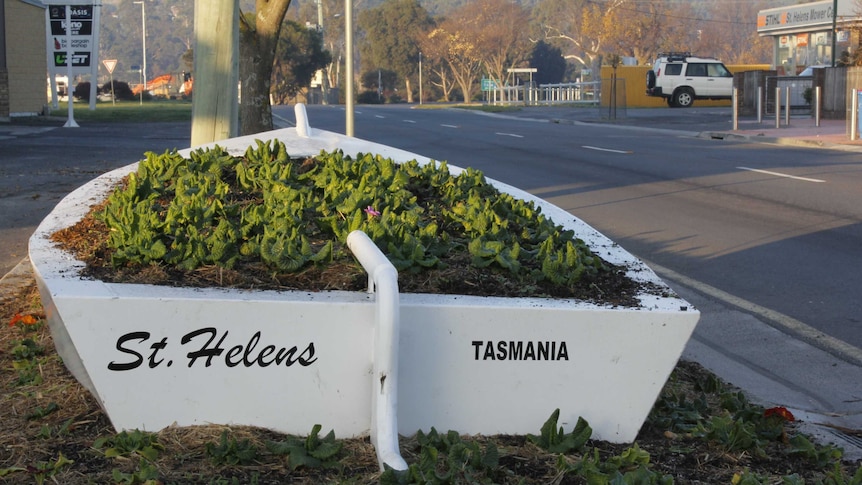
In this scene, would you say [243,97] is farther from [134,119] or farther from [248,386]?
[134,119]

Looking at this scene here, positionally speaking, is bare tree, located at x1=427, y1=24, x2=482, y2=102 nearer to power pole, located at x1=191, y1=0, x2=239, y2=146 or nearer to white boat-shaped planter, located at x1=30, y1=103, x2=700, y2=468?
power pole, located at x1=191, y1=0, x2=239, y2=146

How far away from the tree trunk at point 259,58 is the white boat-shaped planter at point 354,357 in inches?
376

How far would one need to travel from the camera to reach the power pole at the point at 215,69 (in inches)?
311

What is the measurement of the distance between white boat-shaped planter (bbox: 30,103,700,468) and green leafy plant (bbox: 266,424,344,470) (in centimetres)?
15

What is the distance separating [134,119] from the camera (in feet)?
108

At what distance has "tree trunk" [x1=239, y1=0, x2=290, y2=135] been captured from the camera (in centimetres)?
1279

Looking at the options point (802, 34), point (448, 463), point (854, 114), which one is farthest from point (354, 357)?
point (802, 34)

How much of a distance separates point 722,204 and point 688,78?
31976 millimetres

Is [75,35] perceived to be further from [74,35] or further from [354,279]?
[354,279]

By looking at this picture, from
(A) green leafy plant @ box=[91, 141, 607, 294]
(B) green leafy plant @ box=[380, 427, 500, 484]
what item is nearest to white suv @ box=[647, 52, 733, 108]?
(A) green leafy plant @ box=[91, 141, 607, 294]

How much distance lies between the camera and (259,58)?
13.3 meters

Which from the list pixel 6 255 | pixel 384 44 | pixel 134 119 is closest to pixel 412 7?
pixel 384 44

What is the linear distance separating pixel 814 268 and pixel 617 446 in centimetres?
530

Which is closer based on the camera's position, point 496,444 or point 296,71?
point 496,444
